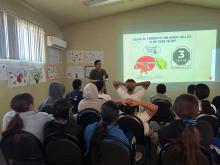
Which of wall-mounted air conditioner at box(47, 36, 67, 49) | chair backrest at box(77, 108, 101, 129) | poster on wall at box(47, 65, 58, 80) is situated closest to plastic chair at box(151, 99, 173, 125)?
chair backrest at box(77, 108, 101, 129)

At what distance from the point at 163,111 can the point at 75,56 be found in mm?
3756

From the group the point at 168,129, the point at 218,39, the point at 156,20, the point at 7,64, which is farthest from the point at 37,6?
the point at 218,39

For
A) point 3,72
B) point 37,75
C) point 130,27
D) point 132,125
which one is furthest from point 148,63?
point 132,125

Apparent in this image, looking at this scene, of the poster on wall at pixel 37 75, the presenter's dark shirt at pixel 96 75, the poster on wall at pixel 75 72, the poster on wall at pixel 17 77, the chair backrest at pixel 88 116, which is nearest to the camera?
the chair backrest at pixel 88 116

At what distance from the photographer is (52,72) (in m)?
5.80

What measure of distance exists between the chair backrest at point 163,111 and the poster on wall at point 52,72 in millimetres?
2850

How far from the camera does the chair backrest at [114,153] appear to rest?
1.73m

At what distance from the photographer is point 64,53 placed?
6789 mm

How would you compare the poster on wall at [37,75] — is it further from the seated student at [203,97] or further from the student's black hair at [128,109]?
the seated student at [203,97]

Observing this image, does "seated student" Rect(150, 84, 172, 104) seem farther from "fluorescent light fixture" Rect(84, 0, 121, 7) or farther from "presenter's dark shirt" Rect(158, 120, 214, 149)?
"fluorescent light fixture" Rect(84, 0, 121, 7)

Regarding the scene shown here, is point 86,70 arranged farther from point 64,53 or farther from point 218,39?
point 218,39

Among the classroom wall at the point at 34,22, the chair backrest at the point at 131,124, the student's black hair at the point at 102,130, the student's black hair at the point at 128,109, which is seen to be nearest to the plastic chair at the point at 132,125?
the chair backrest at the point at 131,124

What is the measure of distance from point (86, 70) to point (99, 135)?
16.9 feet

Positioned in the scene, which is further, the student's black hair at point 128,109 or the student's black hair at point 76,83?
the student's black hair at point 76,83
